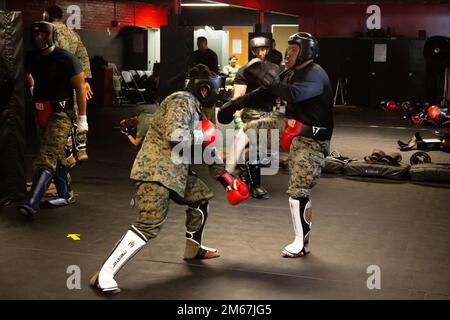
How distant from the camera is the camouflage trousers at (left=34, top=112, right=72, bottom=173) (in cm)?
703

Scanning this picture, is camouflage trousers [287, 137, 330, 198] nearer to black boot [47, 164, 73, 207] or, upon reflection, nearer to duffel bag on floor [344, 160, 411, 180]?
black boot [47, 164, 73, 207]

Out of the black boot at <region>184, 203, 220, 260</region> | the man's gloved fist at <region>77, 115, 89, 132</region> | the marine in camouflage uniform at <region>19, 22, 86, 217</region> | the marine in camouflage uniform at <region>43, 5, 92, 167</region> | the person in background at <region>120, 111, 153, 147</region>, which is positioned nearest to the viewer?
Result: the person in background at <region>120, 111, 153, 147</region>

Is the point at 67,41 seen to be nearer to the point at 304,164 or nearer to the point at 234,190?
the point at 304,164

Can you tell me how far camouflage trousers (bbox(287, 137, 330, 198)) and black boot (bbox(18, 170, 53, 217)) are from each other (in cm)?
264

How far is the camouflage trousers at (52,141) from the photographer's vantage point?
23.1ft

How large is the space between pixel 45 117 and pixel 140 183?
2.68 metres

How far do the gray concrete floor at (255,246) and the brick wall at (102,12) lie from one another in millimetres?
10602

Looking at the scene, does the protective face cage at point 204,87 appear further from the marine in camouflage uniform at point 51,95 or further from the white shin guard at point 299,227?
the marine in camouflage uniform at point 51,95

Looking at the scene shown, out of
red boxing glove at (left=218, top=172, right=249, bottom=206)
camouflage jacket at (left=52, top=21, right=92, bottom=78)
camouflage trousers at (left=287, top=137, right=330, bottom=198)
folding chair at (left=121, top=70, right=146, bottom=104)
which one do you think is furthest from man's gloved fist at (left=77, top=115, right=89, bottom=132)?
folding chair at (left=121, top=70, right=146, bottom=104)

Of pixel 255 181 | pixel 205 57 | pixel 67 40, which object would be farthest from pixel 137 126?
pixel 205 57

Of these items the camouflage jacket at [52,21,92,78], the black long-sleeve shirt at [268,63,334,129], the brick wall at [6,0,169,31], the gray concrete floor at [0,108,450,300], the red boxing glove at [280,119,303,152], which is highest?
the brick wall at [6,0,169,31]

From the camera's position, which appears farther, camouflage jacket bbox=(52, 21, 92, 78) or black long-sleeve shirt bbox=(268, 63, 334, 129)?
camouflage jacket bbox=(52, 21, 92, 78)

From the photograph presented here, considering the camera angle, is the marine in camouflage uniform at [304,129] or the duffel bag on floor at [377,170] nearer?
the marine in camouflage uniform at [304,129]

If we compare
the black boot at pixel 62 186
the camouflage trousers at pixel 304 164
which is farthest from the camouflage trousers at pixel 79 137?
the camouflage trousers at pixel 304 164
